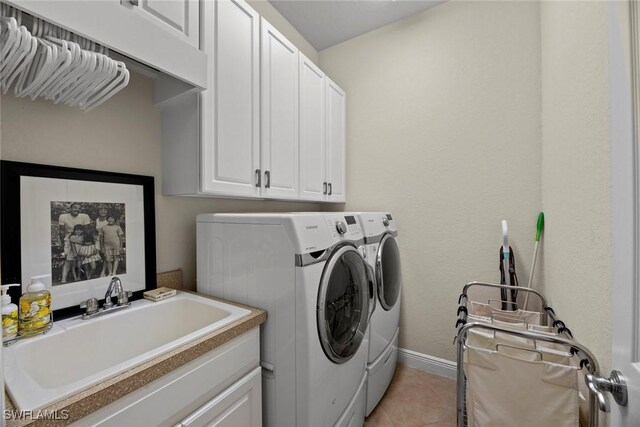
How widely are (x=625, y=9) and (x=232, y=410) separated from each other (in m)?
1.57

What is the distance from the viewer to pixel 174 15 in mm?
1147

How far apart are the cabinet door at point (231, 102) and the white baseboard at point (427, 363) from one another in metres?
1.88

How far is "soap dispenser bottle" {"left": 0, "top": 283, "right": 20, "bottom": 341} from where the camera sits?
0.86 meters

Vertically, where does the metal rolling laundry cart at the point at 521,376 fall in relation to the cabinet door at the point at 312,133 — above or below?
below

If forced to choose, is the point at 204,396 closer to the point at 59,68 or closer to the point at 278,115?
the point at 59,68

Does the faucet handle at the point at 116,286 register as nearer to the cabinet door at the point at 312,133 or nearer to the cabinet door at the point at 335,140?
the cabinet door at the point at 312,133

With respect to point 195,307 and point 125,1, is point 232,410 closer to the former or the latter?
point 195,307

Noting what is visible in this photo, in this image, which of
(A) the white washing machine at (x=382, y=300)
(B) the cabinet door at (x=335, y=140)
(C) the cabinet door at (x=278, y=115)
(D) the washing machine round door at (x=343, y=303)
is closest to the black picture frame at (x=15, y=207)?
(C) the cabinet door at (x=278, y=115)

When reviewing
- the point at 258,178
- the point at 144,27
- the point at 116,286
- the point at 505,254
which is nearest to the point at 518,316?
the point at 505,254

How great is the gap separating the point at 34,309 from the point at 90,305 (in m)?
0.20

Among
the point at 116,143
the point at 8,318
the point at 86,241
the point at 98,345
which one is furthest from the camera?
the point at 116,143

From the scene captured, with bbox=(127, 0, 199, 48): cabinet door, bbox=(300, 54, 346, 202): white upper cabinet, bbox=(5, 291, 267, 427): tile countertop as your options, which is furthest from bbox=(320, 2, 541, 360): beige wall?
bbox=(5, 291, 267, 427): tile countertop

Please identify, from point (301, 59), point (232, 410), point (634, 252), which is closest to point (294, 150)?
point (301, 59)

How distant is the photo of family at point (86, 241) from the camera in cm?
112
